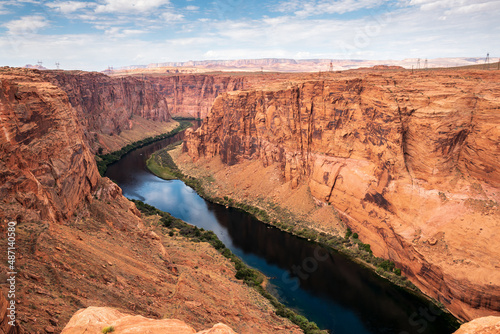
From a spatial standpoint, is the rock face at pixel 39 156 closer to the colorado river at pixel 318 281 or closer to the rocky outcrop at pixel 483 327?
the colorado river at pixel 318 281

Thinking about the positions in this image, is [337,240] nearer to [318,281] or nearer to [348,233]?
[348,233]

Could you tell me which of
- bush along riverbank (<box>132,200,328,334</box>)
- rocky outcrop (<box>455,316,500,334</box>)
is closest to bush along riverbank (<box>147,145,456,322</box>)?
bush along riverbank (<box>132,200,328,334</box>)

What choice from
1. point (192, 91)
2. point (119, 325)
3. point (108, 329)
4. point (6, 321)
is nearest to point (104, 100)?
point (192, 91)

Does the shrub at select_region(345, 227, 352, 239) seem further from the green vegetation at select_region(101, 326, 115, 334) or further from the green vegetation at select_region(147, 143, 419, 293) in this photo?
the green vegetation at select_region(101, 326, 115, 334)

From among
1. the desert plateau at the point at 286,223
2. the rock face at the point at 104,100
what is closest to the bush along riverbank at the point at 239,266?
the desert plateau at the point at 286,223

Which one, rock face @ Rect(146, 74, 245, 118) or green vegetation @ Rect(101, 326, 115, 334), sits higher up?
rock face @ Rect(146, 74, 245, 118)
